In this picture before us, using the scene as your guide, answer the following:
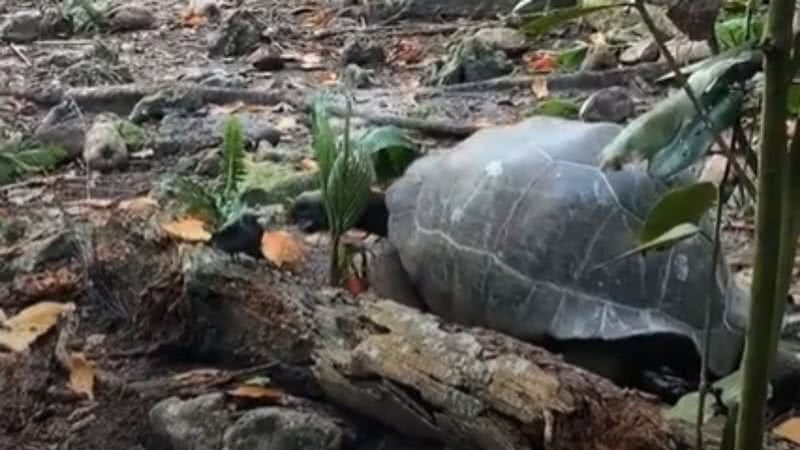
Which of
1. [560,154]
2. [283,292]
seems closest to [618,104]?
[560,154]

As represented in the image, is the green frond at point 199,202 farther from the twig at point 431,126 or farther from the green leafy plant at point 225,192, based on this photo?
the twig at point 431,126

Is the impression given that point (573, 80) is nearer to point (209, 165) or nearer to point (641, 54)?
point (641, 54)

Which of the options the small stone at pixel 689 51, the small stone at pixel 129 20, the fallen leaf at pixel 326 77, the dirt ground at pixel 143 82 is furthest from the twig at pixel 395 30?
the small stone at pixel 689 51

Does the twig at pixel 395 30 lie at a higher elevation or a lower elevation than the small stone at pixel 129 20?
higher

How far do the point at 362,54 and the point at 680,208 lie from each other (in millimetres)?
4871

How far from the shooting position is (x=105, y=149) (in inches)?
187

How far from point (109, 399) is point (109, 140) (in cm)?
224

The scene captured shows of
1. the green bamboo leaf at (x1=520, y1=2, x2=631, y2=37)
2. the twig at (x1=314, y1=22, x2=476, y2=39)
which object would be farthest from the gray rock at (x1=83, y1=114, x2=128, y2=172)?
the green bamboo leaf at (x1=520, y1=2, x2=631, y2=37)

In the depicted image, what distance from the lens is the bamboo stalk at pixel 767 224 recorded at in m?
1.31

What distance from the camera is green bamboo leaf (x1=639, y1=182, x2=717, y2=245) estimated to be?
60.7 inches

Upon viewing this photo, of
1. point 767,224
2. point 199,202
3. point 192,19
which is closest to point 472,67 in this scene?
point 192,19

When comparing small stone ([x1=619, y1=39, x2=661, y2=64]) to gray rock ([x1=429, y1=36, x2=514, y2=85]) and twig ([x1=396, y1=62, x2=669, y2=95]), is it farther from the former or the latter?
gray rock ([x1=429, y1=36, x2=514, y2=85])

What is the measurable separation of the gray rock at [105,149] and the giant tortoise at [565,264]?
1.88 metres

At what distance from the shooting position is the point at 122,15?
7.34 m
